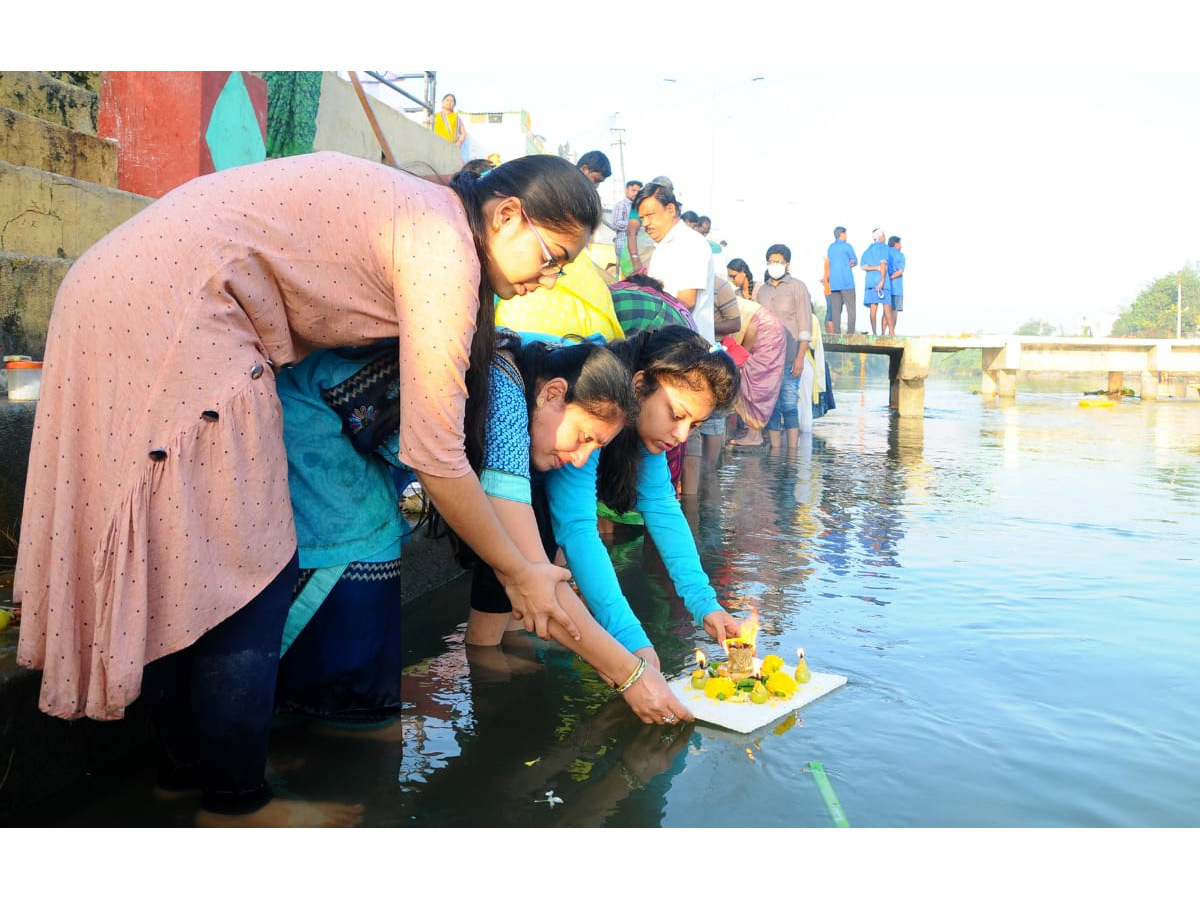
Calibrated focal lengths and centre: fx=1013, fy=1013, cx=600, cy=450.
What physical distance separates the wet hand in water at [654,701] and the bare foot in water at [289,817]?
0.88 metres

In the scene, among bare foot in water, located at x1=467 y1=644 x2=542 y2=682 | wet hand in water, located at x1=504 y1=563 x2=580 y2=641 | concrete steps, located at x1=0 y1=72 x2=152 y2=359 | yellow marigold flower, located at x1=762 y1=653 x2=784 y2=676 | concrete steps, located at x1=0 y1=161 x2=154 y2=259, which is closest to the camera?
wet hand in water, located at x1=504 y1=563 x2=580 y2=641

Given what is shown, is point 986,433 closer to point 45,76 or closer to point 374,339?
point 45,76

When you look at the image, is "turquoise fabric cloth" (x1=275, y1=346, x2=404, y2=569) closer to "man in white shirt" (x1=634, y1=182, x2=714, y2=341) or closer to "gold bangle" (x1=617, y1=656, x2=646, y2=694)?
"gold bangle" (x1=617, y1=656, x2=646, y2=694)

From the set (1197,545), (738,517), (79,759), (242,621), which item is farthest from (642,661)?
(1197,545)

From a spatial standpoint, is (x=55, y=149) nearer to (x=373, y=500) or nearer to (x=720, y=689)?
(x=373, y=500)

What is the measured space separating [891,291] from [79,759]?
17191 millimetres

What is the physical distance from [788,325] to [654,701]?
873 cm

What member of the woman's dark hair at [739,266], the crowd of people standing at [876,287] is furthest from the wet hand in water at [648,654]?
the crowd of people standing at [876,287]

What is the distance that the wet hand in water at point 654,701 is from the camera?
283 centimetres

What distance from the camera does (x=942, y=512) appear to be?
22.6 feet

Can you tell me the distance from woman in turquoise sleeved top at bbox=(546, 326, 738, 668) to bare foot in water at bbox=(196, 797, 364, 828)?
1.06 meters

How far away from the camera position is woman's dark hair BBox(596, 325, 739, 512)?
10.6ft

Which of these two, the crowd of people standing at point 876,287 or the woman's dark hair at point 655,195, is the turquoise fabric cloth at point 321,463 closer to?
the woman's dark hair at point 655,195

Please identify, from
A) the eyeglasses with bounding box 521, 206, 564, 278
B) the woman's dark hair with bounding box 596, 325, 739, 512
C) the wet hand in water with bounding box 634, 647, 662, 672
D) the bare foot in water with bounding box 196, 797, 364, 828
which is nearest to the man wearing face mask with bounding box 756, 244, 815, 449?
the woman's dark hair with bounding box 596, 325, 739, 512
